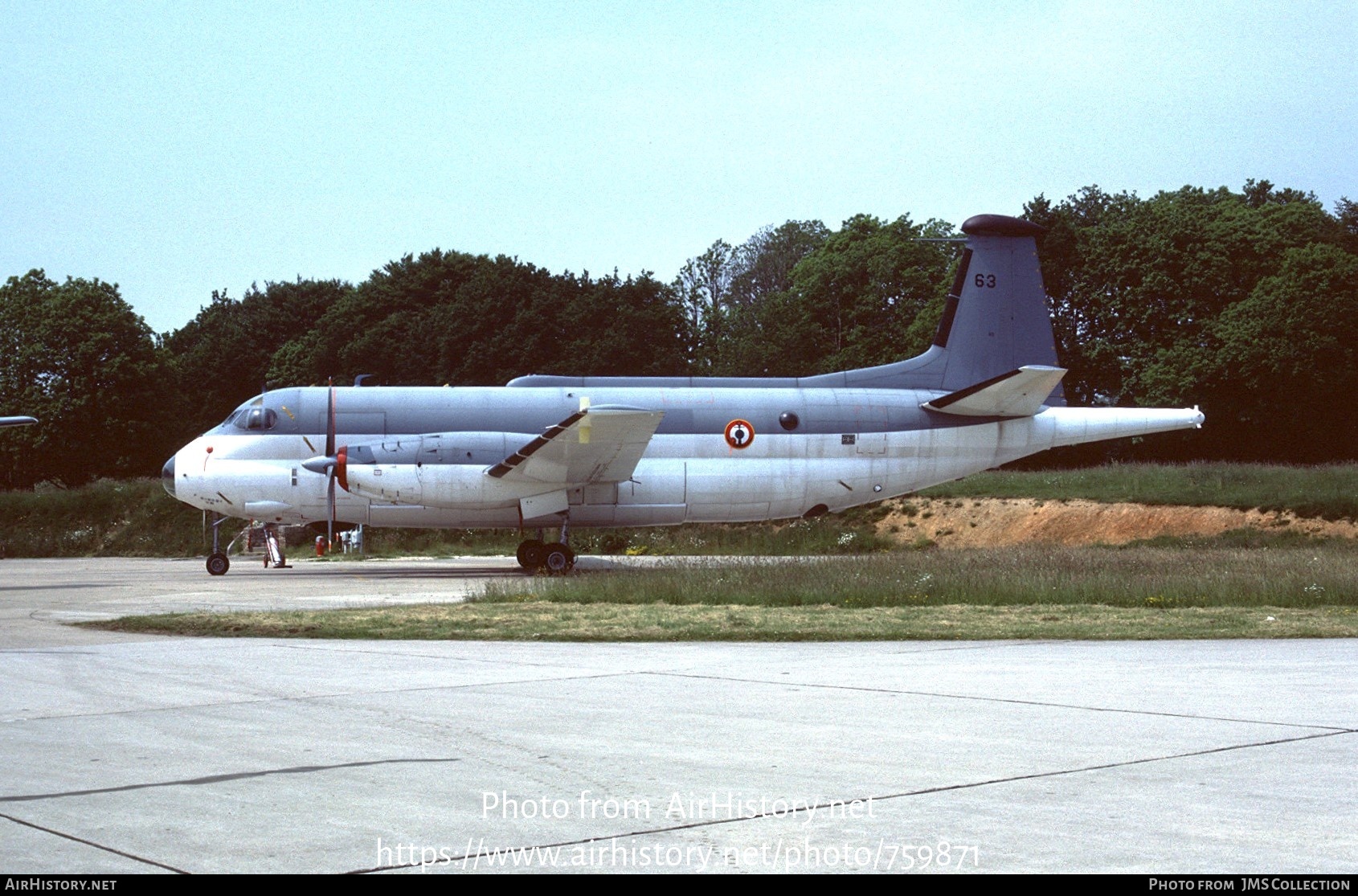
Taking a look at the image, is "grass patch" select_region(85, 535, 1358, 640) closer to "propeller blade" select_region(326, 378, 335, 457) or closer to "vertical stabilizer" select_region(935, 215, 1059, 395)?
"propeller blade" select_region(326, 378, 335, 457)

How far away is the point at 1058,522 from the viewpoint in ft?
131

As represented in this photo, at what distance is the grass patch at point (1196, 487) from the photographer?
3747cm

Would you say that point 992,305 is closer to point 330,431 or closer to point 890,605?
point 890,605

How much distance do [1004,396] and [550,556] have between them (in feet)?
34.3

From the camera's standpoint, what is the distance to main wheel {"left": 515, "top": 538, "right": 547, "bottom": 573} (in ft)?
89.6

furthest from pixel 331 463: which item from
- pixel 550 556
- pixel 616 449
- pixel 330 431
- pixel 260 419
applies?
pixel 616 449

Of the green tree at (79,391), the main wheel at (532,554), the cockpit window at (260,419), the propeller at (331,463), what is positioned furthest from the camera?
the green tree at (79,391)

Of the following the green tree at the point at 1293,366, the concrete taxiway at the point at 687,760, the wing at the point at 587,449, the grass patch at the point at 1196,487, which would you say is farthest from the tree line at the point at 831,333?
the concrete taxiway at the point at 687,760

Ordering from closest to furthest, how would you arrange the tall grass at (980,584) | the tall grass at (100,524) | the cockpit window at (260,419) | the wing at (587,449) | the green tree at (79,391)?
1. the tall grass at (980,584)
2. the wing at (587,449)
3. the cockpit window at (260,419)
4. the tall grass at (100,524)
5. the green tree at (79,391)

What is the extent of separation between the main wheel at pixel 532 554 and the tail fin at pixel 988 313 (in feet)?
26.5

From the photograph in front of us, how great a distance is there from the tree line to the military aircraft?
28360mm

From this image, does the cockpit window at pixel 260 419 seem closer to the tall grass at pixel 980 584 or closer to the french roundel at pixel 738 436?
the tall grass at pixel 980 584

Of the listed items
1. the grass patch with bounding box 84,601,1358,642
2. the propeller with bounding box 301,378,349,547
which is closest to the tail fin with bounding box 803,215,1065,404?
the propeller with bounding box 301,378,349,547
